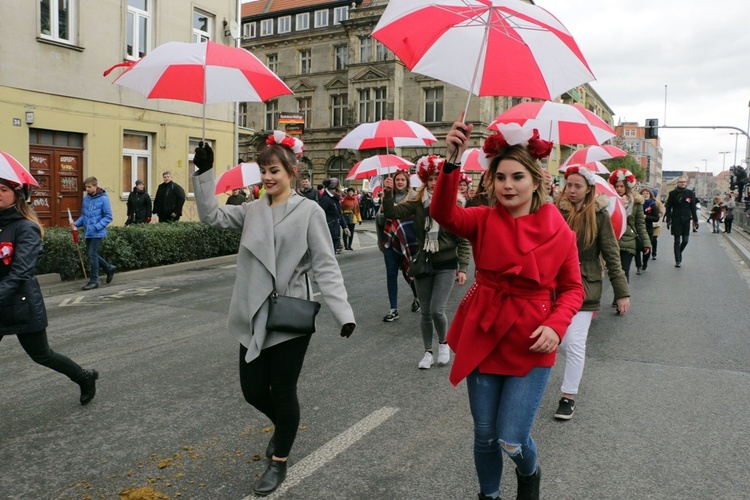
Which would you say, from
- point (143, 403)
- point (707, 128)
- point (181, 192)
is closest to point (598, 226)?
point (143, 403)

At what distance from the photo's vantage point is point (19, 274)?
4.10 metres

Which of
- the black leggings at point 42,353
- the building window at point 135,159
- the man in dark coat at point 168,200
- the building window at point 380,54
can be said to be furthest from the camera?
the building window at point 380,54

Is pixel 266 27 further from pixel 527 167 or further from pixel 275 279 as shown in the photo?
pixel 527 167

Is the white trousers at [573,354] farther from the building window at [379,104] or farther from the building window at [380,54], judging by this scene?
the building window at [380,54]

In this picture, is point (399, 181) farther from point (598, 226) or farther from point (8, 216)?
point (8, 216)

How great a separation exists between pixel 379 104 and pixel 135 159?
29.8 metres

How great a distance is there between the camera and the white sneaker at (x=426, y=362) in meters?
5.92

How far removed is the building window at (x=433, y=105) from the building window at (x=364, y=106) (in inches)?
165

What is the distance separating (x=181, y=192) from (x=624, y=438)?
13.1 meters

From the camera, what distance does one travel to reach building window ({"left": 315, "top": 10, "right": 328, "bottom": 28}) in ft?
159

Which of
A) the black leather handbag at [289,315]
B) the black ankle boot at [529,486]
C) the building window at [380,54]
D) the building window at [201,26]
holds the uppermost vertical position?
the building window at [380,54]

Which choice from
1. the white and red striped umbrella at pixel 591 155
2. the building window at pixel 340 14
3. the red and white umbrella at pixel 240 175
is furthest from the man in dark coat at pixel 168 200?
the building window at pixel 340 14

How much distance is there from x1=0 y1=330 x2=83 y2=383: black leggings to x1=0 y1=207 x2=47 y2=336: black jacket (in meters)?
0.10

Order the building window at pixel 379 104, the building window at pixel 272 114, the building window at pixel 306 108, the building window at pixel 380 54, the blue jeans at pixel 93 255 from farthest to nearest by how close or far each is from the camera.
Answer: the building window at pixel 272 114, the building window at pixel 306 108, the building window at pixel 379 104, the building window at pixel 380 54, the blue jeans at pixel 93 255
